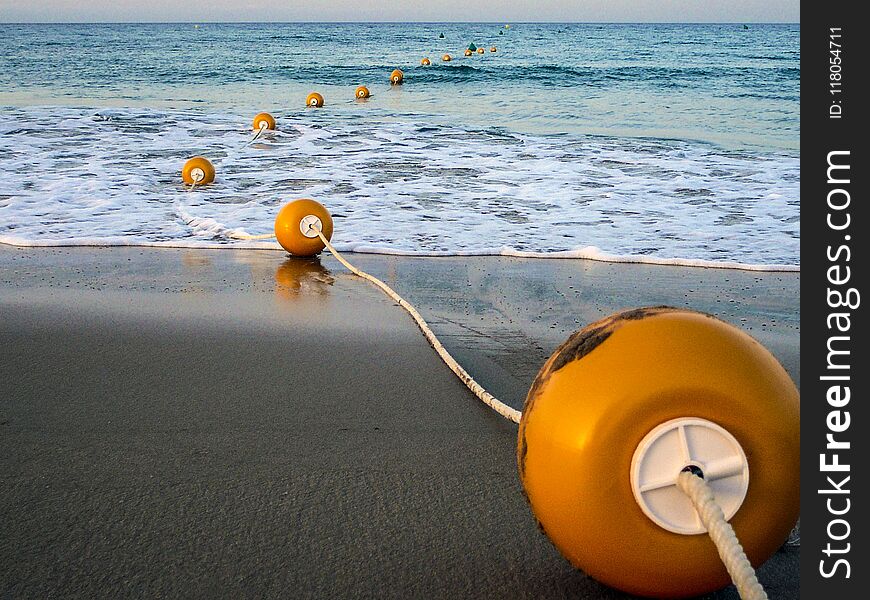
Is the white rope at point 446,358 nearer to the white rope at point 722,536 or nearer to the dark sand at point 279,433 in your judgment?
the dark sand at point 279,433

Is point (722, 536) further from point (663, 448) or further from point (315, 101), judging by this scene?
point (315, 101)

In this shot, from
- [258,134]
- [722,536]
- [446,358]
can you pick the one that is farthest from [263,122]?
[722,536]

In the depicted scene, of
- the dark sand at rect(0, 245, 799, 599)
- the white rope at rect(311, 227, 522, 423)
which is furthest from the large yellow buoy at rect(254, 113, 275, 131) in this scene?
the dark sand at rect(0, 245, 799, 599)

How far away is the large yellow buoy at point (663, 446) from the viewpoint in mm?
1538

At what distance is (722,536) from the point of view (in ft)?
4.79

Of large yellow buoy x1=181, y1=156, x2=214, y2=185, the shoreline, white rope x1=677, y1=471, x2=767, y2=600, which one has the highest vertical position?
large yellow buoy x1=181, y1=156, x2=214, y2=185

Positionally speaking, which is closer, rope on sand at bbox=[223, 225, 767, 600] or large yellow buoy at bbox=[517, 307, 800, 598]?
rope on sand at bbox=[223, 225, 767, 600]

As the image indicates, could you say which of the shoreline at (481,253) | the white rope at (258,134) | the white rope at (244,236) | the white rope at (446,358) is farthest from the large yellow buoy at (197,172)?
the white rope at (446,358)

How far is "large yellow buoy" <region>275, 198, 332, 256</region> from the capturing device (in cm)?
538

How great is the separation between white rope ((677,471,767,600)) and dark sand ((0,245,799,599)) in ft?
1.50

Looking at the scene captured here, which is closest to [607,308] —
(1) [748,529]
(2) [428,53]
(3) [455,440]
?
(3) [455,440]

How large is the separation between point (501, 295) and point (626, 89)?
2001 centimetres

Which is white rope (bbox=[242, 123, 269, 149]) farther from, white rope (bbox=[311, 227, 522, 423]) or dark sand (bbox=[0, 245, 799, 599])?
dark sand (bbox=[0, 245, 799, 599])

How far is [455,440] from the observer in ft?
8.70
